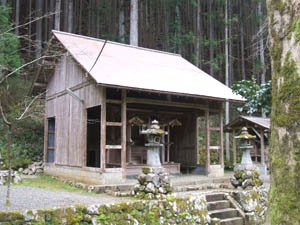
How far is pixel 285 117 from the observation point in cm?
238

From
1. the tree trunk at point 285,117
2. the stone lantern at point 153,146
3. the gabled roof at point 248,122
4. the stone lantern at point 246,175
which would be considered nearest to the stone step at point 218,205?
the stone lantern at point 246,175

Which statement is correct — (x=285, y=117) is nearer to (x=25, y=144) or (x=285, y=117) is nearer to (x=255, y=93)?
(x=255, y=93)

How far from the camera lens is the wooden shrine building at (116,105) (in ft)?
34.1

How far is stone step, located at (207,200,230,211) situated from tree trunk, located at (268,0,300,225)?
6038 mm

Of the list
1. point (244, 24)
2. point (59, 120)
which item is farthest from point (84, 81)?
point (244, 24)

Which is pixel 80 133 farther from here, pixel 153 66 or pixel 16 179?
pixel 153 66

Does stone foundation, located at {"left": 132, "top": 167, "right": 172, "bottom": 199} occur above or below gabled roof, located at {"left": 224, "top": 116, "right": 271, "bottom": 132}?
below

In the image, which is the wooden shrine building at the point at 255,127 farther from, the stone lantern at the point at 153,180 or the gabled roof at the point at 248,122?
the stone lantern at the point at 153,180

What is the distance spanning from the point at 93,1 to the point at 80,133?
58.2ft

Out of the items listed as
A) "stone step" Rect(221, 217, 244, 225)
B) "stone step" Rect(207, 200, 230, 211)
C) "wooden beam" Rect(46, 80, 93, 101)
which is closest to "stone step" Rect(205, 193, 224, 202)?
"stone step" Rect(207, 200, 230, 211)

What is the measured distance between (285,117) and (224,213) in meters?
6.48

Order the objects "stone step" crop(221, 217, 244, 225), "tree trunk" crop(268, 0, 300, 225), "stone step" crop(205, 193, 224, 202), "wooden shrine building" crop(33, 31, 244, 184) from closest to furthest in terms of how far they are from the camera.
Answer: "tree trunk" crop(268, 0, 300, 225), "stone step" crop(221, 217, 244, 225), "stone step" crop(205, 193, 224, 202), "wooden shrine building" crop(33, 31, 244, 184)

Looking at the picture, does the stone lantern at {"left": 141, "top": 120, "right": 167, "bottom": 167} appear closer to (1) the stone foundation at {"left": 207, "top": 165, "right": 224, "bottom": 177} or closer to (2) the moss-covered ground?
(2) the moss-covered ground

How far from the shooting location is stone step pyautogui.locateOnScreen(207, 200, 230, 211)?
8.24m
